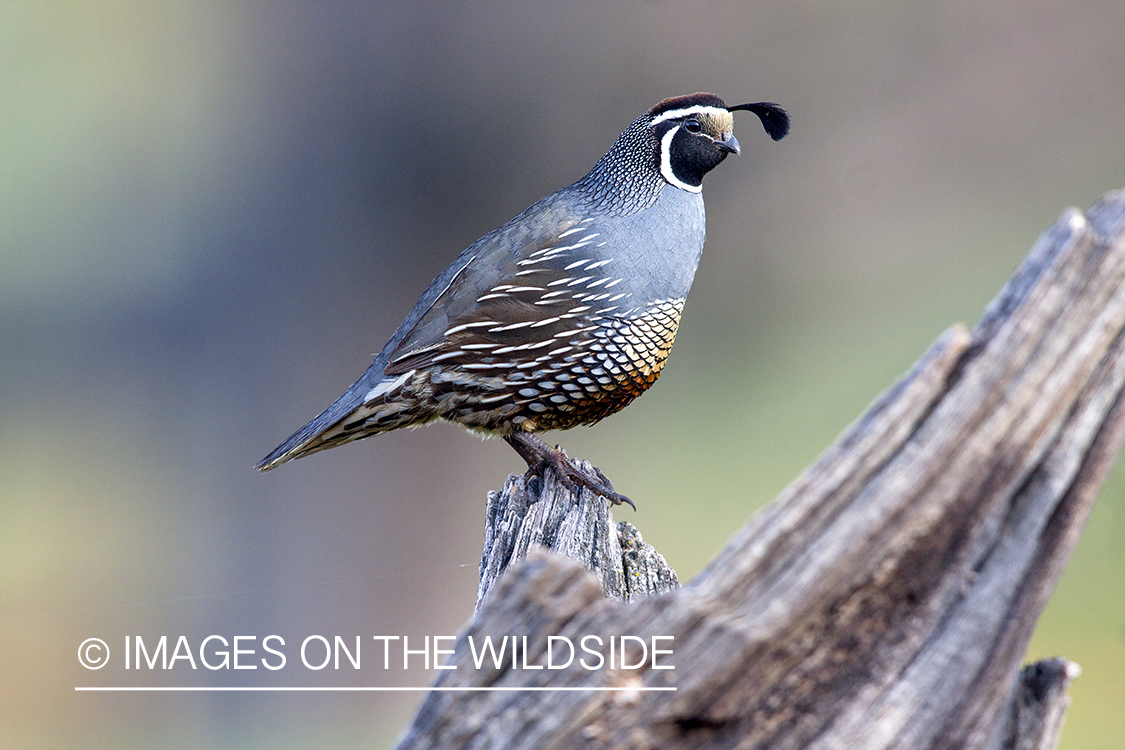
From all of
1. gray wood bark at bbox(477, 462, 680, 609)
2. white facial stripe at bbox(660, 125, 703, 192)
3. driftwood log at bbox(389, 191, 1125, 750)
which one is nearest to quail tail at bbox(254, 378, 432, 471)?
gray wood bark at bbox(477, 462, 680, 609)

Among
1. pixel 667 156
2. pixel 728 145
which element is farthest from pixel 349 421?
pixel 728 145

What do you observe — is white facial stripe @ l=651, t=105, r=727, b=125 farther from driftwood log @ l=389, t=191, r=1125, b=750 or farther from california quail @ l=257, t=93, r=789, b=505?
driftwood log @ l=389, t=191, r=1125, b=750

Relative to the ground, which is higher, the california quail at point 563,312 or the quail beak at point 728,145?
the quail beak at point 728,145

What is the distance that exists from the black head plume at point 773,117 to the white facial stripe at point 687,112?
0.15m

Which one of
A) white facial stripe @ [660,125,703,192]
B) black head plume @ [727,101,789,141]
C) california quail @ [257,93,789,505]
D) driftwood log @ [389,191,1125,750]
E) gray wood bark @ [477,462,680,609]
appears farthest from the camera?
black head plume @ [727,101,789,141]

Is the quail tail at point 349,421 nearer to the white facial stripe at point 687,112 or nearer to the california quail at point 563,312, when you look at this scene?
the california quail at point 563,312

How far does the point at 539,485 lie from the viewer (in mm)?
2322

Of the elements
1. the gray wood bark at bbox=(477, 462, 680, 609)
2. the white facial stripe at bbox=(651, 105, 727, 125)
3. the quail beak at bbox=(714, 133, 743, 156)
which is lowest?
the gray wood bark at bbox=(477, 462, 680, 609)

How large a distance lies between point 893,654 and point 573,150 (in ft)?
11.2

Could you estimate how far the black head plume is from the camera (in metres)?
2.52

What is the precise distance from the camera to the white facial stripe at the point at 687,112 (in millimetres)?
2379

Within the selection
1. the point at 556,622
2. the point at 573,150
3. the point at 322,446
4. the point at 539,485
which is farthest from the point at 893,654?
the point at 573,150

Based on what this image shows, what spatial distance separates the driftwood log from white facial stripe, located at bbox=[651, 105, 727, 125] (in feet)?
4.50

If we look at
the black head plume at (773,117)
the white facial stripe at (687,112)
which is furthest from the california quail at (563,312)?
the black head plume at (773,117)
